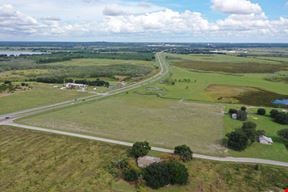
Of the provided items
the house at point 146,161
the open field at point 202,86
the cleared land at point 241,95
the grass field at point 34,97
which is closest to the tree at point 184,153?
the house at point 146,161

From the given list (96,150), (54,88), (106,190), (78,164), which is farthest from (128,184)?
(54,88)

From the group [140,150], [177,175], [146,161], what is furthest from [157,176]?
[140,150]

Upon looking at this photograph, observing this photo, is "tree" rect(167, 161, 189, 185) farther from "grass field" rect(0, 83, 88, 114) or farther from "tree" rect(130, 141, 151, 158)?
"grass field" rect(0, 83, 88, 114)

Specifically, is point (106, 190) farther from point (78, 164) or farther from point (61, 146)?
point (61, 146)

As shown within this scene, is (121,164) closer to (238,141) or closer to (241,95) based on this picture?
(238,141)

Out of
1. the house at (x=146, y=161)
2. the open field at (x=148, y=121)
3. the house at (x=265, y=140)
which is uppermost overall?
the house at (x=146, y=161)

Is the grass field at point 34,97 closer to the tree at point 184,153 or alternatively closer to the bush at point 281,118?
the tree at point 184,153
